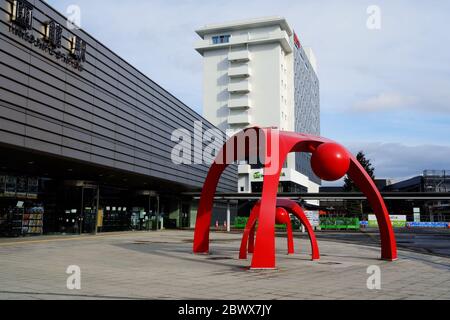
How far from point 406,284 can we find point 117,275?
7162 millimetres

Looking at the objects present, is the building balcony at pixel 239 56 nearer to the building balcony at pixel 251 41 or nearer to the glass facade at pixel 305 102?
the building balcony at pixel 251 41

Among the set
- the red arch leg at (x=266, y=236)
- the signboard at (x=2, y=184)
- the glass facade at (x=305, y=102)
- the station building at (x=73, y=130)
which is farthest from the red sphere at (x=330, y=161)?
the glass facade at (x=305, y=102)

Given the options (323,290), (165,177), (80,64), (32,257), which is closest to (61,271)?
(32,257)

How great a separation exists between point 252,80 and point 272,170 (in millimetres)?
66937

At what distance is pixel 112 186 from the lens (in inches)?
1458

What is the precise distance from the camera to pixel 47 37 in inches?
836

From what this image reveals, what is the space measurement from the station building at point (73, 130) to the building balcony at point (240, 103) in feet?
117

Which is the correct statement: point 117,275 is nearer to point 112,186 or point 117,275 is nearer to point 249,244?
point 249,244

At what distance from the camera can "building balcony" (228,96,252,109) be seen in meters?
76.2

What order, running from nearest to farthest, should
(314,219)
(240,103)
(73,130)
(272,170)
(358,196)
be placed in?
(272,170) → (73,130) → (358,196) → (314,219) → (240,103)

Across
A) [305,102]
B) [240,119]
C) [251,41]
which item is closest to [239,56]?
[251,41]

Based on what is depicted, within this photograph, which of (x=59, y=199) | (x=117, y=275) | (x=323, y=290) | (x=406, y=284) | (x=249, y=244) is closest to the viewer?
(x=323, y=290)

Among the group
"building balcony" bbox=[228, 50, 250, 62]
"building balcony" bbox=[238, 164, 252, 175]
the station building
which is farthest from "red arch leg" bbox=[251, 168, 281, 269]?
"building balcony" bbox=[228, 50, 250, 62]

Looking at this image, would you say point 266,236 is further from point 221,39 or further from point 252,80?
point 221,39
